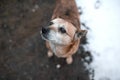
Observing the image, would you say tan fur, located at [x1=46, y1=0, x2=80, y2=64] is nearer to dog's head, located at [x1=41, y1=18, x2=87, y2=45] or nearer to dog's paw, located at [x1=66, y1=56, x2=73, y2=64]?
dog's paw, located at [x1=66, y1=56, x2=73, y2=64]

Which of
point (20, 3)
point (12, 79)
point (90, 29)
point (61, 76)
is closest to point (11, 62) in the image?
point (12, 79)

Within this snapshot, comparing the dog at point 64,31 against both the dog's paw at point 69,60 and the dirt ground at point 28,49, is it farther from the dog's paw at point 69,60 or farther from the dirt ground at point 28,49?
the dirt ground at point 28,49

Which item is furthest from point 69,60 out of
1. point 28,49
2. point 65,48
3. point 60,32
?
point 60,32

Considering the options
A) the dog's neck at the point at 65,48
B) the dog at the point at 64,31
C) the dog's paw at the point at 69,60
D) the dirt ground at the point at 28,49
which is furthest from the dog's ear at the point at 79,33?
the dirt ground at the point at 28,49

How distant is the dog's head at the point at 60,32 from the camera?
3080mm

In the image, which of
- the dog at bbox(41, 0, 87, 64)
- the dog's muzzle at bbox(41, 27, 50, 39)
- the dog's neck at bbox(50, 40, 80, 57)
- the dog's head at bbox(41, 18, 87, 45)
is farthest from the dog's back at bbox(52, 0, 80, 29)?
the dog's muzzle at bbox(41, 27, 50, 39)

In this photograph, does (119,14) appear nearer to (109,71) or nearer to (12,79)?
(109,71)

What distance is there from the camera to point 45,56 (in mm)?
4000

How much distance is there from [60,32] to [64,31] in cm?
5

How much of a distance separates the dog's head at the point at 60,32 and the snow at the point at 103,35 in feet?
3.07

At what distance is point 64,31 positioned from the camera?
3066 millimetres

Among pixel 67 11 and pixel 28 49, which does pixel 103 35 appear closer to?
pixel 67 11

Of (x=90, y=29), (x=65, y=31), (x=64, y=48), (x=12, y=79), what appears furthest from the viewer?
(x=90, y=29)

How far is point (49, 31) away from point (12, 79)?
1.14 meters
